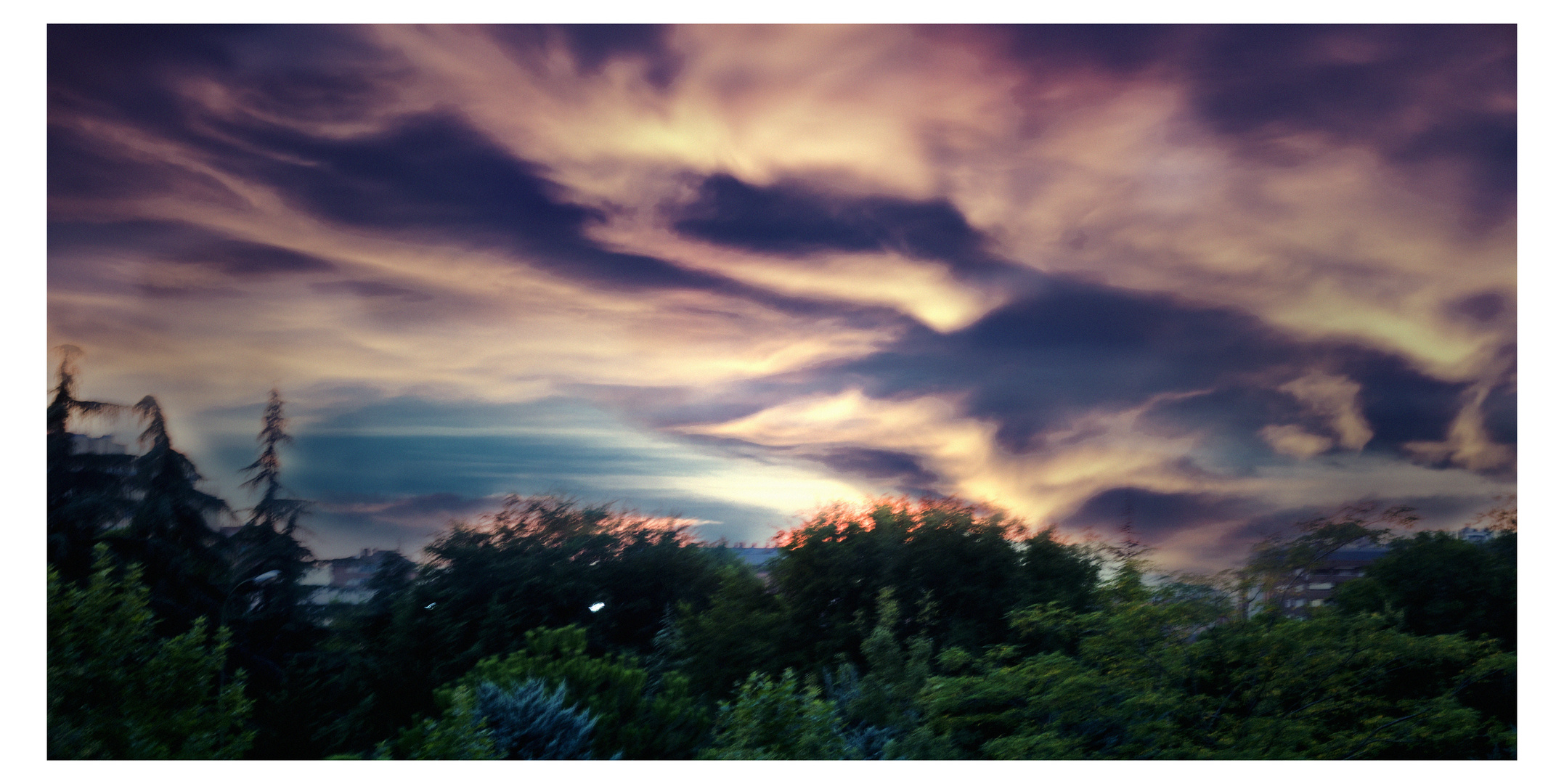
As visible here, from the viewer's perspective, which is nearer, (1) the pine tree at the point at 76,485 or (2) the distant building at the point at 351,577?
(1) the pine tree at the point at 76,485

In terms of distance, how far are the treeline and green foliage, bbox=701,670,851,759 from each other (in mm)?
30

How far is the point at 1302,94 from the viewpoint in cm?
768

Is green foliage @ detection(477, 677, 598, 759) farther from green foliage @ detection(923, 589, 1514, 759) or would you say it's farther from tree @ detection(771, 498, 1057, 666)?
tree @ detection(771, 498, 1057, 666)

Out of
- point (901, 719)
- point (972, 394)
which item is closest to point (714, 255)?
point (972, 394)

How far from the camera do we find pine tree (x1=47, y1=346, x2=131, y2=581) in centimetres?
777

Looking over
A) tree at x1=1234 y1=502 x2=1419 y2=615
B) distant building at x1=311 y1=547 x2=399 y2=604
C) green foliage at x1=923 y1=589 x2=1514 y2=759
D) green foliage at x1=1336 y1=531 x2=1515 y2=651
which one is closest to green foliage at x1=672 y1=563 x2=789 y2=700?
green foliage at x1=923 y1=589 x2=1514 y2=759

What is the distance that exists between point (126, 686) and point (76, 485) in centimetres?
263

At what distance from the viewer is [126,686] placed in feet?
22.9

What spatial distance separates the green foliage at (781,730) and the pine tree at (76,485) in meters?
7.32

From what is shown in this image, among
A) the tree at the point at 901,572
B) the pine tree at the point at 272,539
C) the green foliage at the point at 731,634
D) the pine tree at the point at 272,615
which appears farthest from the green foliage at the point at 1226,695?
the pine tree at the point at 272,615

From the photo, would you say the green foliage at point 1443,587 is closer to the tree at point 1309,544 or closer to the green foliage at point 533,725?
the tree at point 1309,544

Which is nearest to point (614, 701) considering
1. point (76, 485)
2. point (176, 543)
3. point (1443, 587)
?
point (176, 543)

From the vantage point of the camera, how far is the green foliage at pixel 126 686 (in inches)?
255

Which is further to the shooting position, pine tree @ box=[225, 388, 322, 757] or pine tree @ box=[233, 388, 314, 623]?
pine tree @ box=[225, 388, 322, 757]
